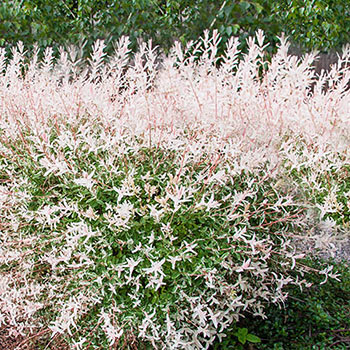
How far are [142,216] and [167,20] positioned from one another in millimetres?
4316

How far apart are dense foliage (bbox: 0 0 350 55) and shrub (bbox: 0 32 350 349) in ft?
11.0

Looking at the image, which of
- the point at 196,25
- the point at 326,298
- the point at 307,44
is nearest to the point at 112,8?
the point at 196,25

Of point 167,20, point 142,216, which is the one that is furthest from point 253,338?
point 167,20

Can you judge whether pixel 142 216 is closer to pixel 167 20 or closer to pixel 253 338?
pixel 253 338

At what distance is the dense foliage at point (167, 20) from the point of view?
6066 mm

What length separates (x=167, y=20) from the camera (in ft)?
20.0

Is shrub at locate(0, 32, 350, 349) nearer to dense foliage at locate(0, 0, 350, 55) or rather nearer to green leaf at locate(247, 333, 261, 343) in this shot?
green leaf at locate(247, 333, 261, 343)

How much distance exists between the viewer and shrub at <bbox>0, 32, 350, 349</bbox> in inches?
92.9

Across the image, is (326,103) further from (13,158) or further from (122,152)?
(13,158)

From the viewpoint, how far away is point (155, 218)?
2.32 metres

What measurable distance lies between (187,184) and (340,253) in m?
2.17

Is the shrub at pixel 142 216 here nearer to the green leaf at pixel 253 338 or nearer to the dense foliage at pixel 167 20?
the green leaf at pixel 253 338

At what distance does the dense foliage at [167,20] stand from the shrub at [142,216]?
3346mm

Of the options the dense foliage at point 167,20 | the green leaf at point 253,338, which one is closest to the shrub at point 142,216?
the green leaf at point 253,338
